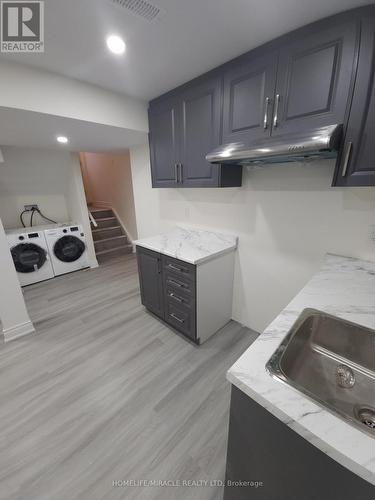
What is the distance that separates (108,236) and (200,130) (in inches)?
138

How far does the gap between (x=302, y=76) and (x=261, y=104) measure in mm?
250

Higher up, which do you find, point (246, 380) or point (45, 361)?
point (246, 380)

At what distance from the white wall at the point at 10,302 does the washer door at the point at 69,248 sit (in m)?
1.46

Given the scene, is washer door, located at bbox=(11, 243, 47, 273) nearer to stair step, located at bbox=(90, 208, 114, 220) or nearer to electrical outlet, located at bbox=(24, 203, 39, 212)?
electrical outlet, located at bbox=(24, 203, 39, 212)

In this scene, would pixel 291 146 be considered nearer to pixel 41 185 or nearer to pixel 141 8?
pixel 141 8

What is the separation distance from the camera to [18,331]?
2.12 meters

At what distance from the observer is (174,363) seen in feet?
5.90

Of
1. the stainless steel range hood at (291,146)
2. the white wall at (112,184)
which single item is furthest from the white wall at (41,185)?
the stainless steel range hood at (291,146)

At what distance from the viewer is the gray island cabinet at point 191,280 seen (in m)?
1.77

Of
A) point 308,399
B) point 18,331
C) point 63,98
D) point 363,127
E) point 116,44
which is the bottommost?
point 18,331

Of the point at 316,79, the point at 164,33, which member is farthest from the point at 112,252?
the point at 316,79

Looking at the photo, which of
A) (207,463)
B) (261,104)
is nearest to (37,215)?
(261,104)

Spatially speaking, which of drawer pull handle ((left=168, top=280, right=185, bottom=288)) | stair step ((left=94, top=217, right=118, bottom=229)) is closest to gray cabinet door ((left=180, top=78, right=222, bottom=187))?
drawer pull handle ((left=168, top=280, right=185, bottom=288))

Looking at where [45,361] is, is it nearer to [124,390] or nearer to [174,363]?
[124,390]
